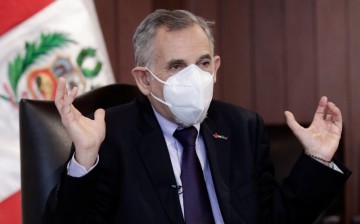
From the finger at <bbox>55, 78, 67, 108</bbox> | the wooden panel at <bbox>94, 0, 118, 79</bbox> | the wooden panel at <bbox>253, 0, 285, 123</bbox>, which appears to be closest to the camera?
the finger at <bbox>55, 78, 67, 108</bbox>

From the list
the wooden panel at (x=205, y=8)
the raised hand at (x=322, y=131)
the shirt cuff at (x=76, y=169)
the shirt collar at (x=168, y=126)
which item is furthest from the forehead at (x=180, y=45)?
the wooden panel at (x=205, y=8)

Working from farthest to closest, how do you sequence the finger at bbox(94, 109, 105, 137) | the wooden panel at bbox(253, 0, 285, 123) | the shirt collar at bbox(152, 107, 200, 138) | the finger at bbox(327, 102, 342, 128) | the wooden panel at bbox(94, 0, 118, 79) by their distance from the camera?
the wooden panel at bbox(253, 0, 285, 123), the wooden panel at bbox(94, 0, 118, 79), the shirt collar at bbox(152, 107, 200, 138), the finger at bbox(327, 102, 342, 128), the finger at bbox(94, 109, 105, 137)

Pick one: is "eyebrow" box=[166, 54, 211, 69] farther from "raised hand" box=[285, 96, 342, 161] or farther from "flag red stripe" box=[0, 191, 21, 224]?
"flag red stripe" box=[0, 191, 21, 224]

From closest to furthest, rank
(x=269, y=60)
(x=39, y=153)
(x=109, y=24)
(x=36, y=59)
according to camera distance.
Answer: (x=39, y=153), (x=36, y=59), (x=109, y=24), (x=269, y=60)

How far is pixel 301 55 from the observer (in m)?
3.64

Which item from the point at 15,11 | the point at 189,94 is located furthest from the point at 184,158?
the point at 15,11

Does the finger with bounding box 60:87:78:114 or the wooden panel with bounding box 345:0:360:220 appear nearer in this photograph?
the finger with bounding box 60:87:78:114

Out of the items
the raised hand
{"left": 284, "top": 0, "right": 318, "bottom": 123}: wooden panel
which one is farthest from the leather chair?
{"left": 284, "top": 0, "right": 318, "bottom": 123}: wooden panel

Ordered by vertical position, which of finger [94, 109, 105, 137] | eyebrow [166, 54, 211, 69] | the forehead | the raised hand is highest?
the forehead

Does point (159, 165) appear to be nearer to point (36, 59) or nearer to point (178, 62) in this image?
point (178, 62)

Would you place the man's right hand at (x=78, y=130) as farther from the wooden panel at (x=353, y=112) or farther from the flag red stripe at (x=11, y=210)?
the wooden panel at (x=353, y=112)

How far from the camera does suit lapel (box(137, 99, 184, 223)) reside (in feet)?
5.54

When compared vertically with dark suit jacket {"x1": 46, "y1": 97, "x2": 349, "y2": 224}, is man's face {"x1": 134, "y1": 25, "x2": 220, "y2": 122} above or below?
above

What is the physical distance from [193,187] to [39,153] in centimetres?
47
